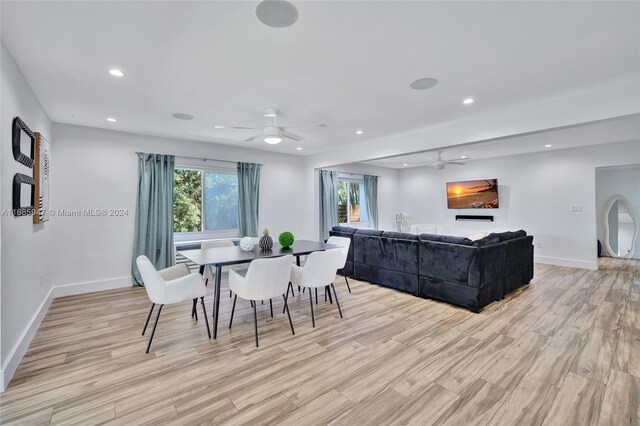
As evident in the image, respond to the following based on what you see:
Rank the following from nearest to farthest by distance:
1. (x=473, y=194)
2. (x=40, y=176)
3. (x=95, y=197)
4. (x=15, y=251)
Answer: (x=15, y=251), (x=40, y=176), (x=95, y=197), (x=473, y=194)

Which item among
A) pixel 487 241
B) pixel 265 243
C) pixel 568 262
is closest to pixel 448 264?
pixel 487 241

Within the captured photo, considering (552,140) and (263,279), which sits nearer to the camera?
(263,279)

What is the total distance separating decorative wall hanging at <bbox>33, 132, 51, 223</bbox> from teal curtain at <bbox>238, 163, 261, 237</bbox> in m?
2.77

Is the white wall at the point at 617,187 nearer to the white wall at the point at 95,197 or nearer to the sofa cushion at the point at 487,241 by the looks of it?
the sofa cushion at the point at 487,241

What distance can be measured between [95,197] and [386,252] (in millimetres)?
4535

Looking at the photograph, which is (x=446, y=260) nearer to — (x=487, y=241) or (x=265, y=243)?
(x=487, y=241)

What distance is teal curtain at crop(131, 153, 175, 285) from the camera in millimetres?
4695

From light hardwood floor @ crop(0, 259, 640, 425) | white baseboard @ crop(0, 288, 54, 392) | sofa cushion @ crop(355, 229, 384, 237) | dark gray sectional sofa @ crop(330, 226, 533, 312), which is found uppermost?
sofa cushion @ crop(355, 229, 384, 237)

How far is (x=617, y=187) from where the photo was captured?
6.69 m

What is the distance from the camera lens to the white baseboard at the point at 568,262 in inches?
225

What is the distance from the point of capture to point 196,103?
3344mm

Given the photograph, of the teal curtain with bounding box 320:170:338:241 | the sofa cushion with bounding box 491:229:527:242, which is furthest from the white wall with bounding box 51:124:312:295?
the sofa cushion with bounding box 491:229:527:242

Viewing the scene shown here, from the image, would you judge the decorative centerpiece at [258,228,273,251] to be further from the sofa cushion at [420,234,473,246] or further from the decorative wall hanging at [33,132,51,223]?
the decorative wall hanging at [33,132,51,223]

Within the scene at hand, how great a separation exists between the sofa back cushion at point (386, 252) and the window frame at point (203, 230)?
2462 mm
